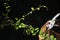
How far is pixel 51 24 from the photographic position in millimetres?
1298

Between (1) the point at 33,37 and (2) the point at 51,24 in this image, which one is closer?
(2) the point at 51,24

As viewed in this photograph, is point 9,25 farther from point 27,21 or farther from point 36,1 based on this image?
point 36,1

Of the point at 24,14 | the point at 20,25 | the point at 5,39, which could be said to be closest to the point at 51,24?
the point at 20,25

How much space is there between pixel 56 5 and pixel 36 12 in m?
0.19

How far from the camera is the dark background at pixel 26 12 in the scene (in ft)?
5.28

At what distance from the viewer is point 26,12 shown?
64.1 inches

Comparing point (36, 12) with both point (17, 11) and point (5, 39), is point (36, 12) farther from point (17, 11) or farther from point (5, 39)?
point (5, 39)

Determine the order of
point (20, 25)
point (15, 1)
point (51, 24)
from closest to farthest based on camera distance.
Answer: point (51, 24) < point (20, 25) < point (15, 1)

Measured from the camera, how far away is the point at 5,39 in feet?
5.35

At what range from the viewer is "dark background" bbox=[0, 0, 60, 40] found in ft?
5.28

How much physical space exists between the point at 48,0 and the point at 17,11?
0.95 ft

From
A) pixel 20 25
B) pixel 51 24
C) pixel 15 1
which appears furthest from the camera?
pixel 15 1

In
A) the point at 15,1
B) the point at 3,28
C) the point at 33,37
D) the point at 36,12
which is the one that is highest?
the point at 15,1

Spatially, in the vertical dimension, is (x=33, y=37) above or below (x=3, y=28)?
below
